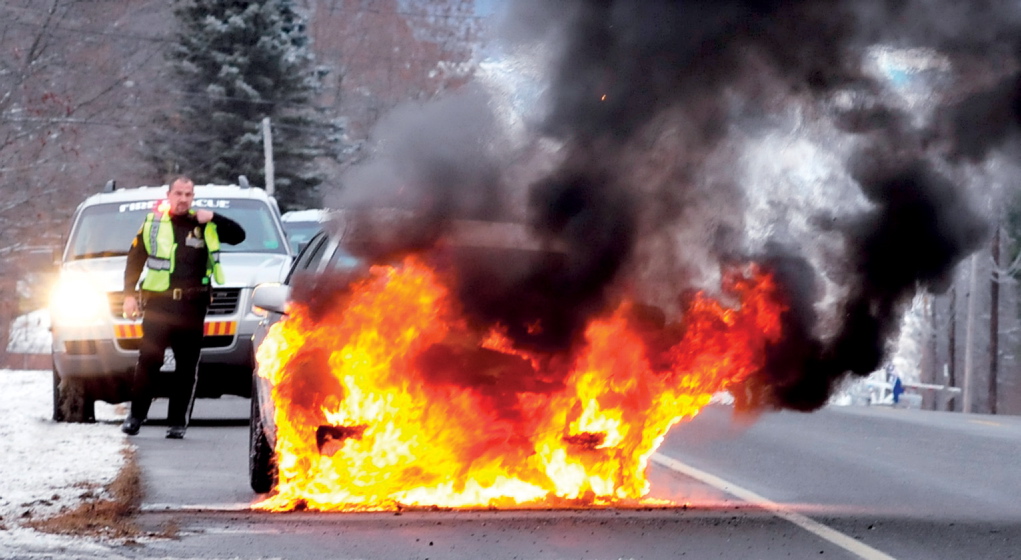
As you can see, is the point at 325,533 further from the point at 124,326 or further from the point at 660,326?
the point at 124,326

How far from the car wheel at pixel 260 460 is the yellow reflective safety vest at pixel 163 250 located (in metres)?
3.31

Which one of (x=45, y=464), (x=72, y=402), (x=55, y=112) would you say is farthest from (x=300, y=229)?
(x=55, y=112)

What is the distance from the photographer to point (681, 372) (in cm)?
982

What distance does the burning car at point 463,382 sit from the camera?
9.24m

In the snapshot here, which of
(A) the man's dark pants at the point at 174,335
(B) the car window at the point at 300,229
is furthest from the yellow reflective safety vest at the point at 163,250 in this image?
(B) the car window at the point at 300,229

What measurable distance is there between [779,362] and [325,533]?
3181 millimetres

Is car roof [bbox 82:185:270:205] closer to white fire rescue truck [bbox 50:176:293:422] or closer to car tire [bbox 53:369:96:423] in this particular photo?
white fire rescue truck [bbox 50:176:293:422]

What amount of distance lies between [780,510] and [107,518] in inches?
148

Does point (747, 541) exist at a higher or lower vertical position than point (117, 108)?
lower

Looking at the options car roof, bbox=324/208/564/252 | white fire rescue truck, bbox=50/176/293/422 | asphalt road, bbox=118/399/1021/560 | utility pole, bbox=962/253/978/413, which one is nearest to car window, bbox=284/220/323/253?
white fire rescue truck, bbox=50/176/293/422

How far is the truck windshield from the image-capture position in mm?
16391

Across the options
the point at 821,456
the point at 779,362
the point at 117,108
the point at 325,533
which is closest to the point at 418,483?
the point at 325,533

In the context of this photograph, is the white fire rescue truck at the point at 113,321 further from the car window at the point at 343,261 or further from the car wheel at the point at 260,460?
the car window at the point at 343,261

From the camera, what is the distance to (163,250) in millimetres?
13500
